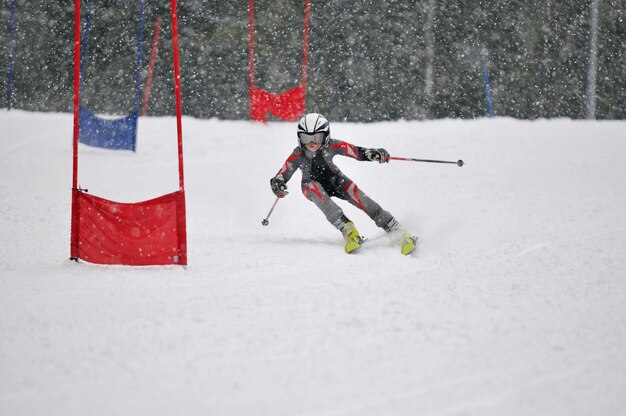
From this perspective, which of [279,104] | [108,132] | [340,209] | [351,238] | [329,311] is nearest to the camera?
[329,311]

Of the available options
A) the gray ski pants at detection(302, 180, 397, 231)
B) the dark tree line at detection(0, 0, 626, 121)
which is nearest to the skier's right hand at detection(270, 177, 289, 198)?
the gray ski pants at detection(302, 180, 397, 231)

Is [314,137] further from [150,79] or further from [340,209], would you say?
[150,79]

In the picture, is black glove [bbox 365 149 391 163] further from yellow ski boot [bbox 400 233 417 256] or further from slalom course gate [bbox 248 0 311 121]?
slalom course gate [bbox 248 0 311 121]

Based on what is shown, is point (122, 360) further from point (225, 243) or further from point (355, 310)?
point (225, 243)

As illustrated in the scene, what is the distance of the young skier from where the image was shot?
20.9 ft

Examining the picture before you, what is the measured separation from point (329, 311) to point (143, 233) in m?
1.87

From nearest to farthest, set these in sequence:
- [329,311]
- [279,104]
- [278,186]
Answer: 1. [329,311]
2. [278,186]
3. [279,104]

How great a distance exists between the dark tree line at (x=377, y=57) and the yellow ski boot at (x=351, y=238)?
985cm

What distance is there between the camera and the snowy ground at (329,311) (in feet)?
9.14

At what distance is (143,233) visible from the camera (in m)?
5.06

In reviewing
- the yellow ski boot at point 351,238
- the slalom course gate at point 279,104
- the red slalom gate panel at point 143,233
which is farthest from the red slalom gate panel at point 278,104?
the red slalom gate panel at point 143,233

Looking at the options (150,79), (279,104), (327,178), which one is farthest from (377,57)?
(327,178)

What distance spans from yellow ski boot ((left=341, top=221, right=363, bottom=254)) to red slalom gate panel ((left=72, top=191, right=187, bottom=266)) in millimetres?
1574

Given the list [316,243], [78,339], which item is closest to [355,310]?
[78,339]
